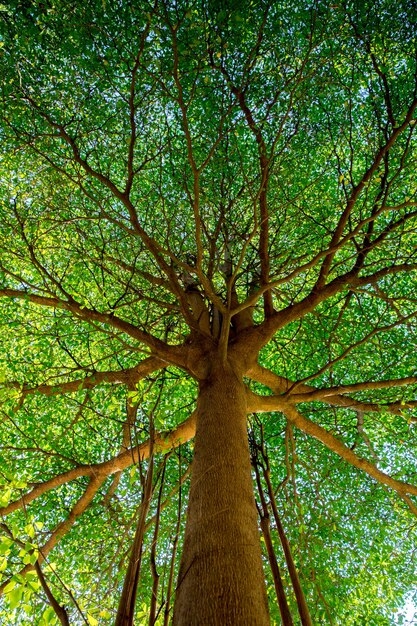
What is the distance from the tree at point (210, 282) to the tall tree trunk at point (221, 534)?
0.04 feet

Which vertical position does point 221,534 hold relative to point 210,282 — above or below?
below

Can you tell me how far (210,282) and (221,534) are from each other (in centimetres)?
265

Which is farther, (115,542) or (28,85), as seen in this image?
(115,542)

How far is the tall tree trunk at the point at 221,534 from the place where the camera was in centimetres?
168

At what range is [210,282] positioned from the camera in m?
4.28

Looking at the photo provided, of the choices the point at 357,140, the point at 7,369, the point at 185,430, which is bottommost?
the point at 185,430

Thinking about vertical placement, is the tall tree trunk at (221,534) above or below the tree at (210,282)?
below

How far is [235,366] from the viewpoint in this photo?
150 inches

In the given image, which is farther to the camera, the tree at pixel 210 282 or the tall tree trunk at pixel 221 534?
the tree at pixel 210 282

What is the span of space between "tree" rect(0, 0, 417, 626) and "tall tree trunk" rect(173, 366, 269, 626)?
0.04ft

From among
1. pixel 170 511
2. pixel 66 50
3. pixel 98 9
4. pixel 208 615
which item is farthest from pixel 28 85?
pixel 170 511

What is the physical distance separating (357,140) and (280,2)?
2179 millimetres

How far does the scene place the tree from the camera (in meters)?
2.79

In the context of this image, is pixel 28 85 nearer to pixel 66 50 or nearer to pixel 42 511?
pixel 66 50
